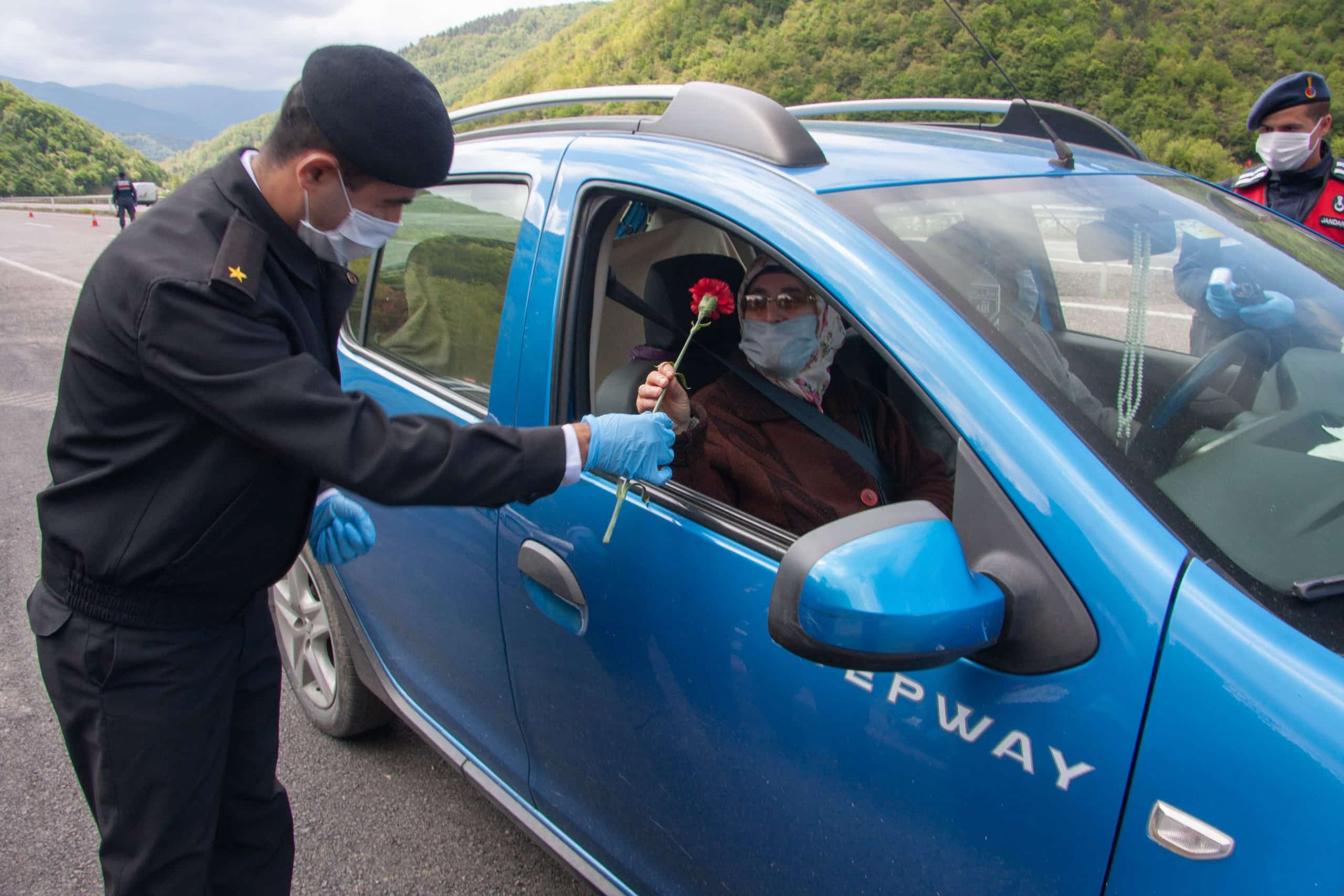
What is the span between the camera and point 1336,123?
34188mm

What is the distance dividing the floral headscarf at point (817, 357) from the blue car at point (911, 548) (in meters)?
0.13

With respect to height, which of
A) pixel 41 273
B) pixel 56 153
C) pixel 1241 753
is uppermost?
pixel 56 153

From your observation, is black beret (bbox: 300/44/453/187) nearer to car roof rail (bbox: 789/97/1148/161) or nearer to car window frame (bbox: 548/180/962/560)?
car window frame (bbox: 548/180/962/560)

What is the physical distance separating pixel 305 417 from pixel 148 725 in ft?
2.11

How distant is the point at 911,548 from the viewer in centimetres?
108

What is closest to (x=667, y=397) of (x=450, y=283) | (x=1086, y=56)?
(x=450, y=283)

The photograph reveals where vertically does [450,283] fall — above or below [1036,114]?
below

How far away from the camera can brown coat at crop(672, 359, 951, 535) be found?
177cm

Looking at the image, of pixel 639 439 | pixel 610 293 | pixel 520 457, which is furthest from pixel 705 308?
pixel 520 457

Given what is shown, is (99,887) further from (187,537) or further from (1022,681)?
(1022,681)

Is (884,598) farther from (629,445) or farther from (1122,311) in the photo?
(1122,311)

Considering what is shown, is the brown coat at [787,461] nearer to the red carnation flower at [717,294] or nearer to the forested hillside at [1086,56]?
the red carnation flower at [717,294]

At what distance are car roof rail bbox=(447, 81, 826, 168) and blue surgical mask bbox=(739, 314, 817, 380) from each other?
17.5 inches

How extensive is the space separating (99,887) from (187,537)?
1421 millimetres
